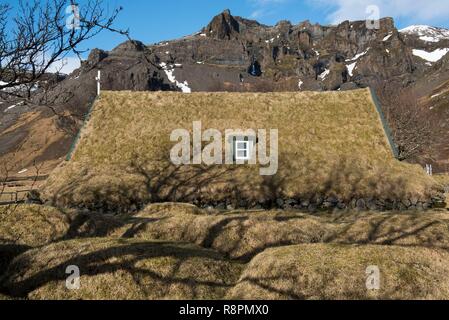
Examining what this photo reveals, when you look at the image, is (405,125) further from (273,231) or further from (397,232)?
(273,231)

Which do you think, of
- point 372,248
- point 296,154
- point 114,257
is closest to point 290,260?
point 372,248

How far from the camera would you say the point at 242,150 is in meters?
27.2

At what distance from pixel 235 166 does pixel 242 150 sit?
1740 mm

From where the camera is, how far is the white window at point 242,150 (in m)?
26.6

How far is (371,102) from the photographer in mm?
30734

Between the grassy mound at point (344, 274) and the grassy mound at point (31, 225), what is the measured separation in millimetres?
7863

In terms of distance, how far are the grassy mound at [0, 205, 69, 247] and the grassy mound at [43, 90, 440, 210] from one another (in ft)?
25.8

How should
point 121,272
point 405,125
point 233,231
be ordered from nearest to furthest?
1. point 121,272
2. point 233,231
3. point 405,125

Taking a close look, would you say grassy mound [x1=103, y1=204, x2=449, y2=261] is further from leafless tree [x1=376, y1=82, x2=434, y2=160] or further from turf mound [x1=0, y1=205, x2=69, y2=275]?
leafless tree [x1=376, y1=82, x2=434, y2=160]

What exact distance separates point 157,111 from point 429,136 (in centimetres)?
3513

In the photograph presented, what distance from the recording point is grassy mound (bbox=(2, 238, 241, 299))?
8.87 m

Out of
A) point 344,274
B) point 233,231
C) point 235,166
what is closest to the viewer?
point 344,274

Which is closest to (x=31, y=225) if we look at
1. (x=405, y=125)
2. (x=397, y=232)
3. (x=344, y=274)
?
(x=344, y=274)
